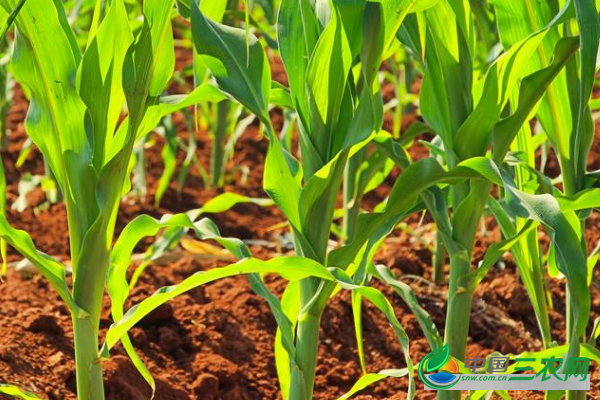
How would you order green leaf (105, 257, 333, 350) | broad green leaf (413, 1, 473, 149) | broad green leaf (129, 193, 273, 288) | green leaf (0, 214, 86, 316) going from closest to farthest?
green leaf (105, 257, 333, 350) < green leaf (0, 214, 86, 316) < broad green leaf (413, 1, 473, 149) < broad green leaf (129, 193, 273, 288)

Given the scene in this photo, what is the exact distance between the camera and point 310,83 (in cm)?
163

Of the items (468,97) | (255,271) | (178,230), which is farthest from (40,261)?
(468,97)

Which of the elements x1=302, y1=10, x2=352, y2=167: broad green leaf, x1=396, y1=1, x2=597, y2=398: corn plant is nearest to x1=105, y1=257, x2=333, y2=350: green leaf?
x1=302, y1=10, x2=352, y2=167: broad green leaf

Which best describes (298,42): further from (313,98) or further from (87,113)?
(87,113)

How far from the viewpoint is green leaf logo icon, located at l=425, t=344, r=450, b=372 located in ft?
5.94

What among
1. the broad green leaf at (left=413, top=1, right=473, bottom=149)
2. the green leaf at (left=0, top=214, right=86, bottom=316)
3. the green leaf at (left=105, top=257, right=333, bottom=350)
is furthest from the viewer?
the broad green leaf at (left=413, top=1, right=473, bottom=149)

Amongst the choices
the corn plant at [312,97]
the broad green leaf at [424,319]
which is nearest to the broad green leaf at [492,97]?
the corn plant at [312,97]

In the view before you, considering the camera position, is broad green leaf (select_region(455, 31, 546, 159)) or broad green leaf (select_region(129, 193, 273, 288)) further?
broad green leaf (select_region(129, 193, 273, 288))

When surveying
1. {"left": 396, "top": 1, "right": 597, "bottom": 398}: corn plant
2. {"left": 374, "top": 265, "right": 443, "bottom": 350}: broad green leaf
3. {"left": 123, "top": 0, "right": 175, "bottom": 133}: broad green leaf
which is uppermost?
{"left": 123, "top": 0, "right": 175, "bottom": 133}: broad green leaf

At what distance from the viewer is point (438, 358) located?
1.82 m

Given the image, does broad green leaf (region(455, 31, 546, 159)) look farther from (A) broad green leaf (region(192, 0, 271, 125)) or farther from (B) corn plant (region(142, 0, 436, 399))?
(A) broad green leaf (region(192, 0, 271, 125))

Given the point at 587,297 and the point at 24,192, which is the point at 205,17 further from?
the point at 24,192

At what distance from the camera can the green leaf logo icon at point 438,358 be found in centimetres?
181

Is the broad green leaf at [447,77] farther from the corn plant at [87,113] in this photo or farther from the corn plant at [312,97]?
the corn plant at [87,113]
